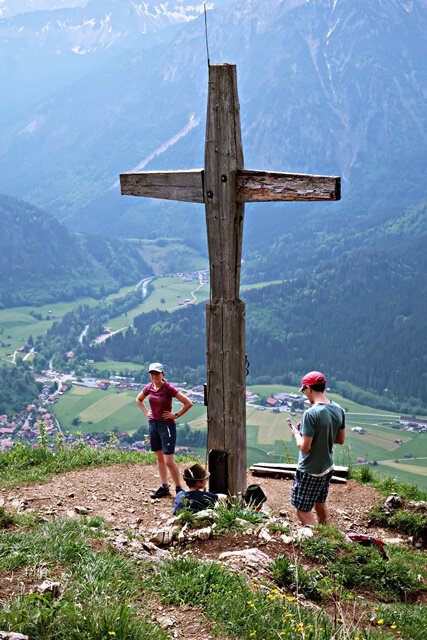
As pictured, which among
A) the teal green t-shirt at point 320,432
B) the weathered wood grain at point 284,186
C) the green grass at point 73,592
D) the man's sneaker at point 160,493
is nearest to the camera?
the green grass at point 73,592

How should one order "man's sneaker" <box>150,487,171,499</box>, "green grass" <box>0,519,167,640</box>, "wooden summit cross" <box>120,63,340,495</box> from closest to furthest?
1. "green grass" <box>0,519,167,640</box>
2. "wooden summit cross" <box>120,63,340,495</box>
3. "man's sneaker" <box>150,487,171,499</box>

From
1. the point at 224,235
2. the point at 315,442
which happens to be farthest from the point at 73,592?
the point at 224,235

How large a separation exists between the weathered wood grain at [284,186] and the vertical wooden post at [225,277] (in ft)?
0.44

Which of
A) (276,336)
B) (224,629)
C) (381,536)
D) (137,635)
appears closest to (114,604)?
Answer: (137,635)

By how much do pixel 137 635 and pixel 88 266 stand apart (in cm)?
16019

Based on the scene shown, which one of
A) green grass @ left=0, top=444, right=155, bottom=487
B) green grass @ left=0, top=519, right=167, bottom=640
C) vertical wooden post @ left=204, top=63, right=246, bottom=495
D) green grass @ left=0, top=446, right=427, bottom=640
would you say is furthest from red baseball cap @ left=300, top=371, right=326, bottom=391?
green grass @ left=0, top=444, right=155, bottom=487

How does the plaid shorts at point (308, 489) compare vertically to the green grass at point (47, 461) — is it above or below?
above

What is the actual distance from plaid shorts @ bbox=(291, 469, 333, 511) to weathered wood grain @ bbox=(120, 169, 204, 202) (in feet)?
9.14

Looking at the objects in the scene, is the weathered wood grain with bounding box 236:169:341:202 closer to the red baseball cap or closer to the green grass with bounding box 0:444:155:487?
the red baseball cap

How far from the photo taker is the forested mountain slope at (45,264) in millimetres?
145375

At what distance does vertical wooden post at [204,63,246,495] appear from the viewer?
6922 millimetres

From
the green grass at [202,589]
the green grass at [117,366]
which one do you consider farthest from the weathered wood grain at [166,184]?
the green grass at [117,366]

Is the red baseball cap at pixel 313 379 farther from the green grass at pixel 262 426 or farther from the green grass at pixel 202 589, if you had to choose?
the green grass at pixel 262 426

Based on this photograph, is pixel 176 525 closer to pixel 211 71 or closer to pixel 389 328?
pixel 211 71
